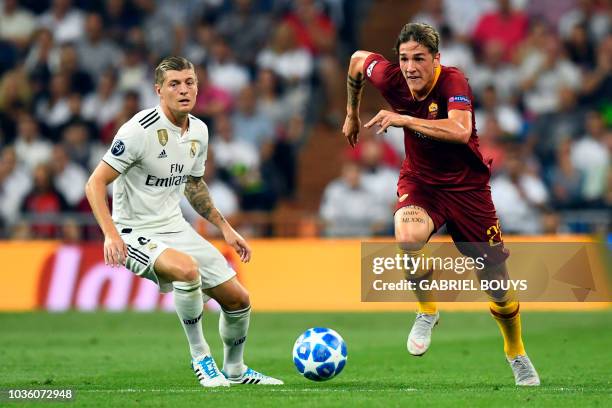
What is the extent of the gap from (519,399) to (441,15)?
13.4 metres

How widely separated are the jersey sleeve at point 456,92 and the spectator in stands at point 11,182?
11.8m

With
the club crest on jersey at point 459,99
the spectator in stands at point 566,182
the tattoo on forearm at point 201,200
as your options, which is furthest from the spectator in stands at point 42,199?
the club crest on jersey at point 459,99

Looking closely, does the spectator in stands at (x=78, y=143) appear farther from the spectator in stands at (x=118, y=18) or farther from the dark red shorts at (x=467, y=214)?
the dark red shorts at (x=467, y=214)

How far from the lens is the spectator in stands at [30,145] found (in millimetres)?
20328

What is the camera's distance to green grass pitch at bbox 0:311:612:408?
863cm

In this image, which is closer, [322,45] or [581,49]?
[581,49]

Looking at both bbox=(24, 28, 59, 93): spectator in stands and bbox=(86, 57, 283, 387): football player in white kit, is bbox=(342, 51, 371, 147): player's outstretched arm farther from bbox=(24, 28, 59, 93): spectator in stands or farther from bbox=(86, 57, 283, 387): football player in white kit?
bbox=(24, 28, 59, 93): spectator in stands

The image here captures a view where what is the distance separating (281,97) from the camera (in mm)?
20875

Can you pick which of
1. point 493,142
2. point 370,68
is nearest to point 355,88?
point 370,68

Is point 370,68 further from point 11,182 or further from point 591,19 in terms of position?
point 591,19

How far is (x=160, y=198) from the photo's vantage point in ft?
31.2

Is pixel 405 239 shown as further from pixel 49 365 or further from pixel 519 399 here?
pixel 49 365

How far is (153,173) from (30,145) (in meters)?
11.6

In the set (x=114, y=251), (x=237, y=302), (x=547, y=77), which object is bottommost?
(x=237, y=302)
